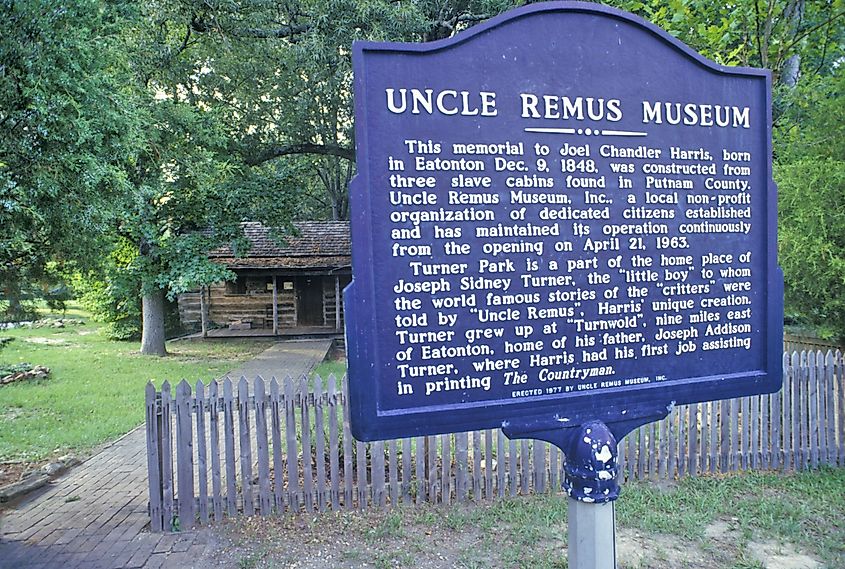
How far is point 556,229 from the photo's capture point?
109 inches

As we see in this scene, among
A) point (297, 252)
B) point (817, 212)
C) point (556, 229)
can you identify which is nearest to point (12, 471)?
point (556, 229)

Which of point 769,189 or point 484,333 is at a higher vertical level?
point 769,189

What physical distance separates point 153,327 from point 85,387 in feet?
18.6

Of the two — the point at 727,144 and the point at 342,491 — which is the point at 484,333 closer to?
the point at 727,144

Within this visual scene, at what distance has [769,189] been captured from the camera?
10.2 feet

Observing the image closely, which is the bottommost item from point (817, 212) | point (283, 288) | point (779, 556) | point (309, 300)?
point (779, 556)

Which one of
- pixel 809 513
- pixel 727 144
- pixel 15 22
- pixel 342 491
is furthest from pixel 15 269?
pixel 809 513

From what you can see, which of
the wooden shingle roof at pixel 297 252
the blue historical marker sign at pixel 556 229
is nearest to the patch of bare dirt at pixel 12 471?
the blue historical marker sign at pixel 556 229

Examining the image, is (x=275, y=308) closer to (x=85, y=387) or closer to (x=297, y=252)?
(x=297, y=252)

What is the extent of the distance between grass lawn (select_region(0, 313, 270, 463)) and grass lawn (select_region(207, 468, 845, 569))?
3849mm

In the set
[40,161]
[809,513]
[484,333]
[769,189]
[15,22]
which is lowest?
[809,513]

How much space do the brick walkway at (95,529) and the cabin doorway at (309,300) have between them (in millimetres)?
16979

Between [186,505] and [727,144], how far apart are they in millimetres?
5180

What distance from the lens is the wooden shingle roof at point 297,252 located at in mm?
23344
